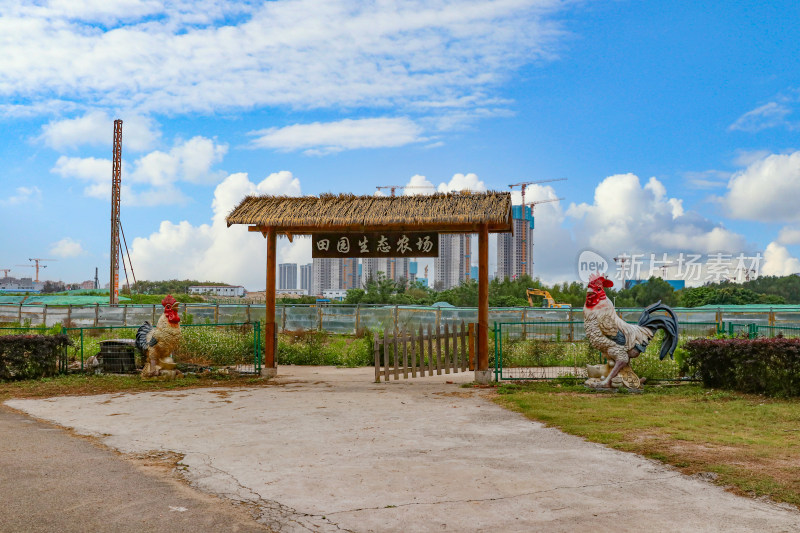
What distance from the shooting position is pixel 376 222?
13078mm

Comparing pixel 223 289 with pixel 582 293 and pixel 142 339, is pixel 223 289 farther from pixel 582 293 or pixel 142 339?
pixel 142 339

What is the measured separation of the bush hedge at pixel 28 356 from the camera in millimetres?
13336

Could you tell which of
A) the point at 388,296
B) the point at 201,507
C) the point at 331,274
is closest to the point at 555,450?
the point at 201,507

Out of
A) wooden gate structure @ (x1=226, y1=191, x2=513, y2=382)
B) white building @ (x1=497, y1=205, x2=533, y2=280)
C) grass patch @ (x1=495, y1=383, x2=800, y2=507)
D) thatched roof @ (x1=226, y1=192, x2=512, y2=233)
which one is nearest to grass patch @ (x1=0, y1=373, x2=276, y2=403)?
wooden gate structure @ (x1=226, y1=191, x2=513, y2=382)

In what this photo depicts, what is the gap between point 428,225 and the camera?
1341cm

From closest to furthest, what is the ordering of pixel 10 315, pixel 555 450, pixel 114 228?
pixel 555 450, pixel 10 315, pixel 114 228

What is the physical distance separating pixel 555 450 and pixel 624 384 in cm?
516

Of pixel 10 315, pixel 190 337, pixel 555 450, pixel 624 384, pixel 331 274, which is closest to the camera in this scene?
pixel 555 450

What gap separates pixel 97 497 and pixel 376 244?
904 cm

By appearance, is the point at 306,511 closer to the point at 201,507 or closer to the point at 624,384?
the point at 201,507

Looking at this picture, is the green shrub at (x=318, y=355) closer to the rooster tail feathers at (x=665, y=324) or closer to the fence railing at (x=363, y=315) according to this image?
the fence railing at (x=363, y=315)

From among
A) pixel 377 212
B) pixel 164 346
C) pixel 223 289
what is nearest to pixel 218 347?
pixel 164 346

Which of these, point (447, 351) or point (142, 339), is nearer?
point (447, 351)

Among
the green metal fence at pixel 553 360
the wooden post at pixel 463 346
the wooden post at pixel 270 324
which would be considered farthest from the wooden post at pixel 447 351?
the wooden post at pixel 270 324
